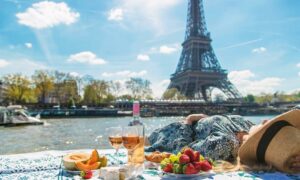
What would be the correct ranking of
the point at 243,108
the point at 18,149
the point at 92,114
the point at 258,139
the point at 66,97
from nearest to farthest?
the point at 258,139
the point at 18,149
the point at 92,114
the point at 66,97
the point at 243,108

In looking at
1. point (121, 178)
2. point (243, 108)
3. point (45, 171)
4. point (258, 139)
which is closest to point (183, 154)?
point (121, 178)

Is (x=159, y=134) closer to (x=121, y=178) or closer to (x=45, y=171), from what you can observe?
(x=45, y=171)

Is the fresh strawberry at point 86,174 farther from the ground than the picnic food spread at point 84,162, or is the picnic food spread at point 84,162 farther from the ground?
the picnic food spread at point 84,162

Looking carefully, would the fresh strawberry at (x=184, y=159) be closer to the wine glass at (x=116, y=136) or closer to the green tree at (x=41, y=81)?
the wine glass at (x=116, y=136)

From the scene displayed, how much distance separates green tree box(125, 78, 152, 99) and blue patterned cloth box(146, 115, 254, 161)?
65.1 meters

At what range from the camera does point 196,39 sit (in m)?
58.1

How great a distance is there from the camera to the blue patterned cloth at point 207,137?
3209mm

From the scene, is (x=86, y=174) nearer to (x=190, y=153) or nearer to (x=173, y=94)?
(x=190, y=153)

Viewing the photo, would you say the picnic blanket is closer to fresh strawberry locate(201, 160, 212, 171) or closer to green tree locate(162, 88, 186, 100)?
fresh strawberry locate(201, 160, 212, 171)

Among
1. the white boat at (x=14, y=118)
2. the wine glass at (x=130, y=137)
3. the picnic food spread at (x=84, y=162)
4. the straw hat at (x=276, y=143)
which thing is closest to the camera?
the wine glass at (x=130, y=137)

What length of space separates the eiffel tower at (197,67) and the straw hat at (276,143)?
53171 mm

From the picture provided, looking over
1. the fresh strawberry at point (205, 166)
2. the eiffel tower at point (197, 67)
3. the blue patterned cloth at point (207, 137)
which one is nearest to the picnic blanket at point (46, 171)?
the fresh strawberry at point (205, 166)

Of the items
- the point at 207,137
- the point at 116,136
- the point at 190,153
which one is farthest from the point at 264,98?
the point at 116,136

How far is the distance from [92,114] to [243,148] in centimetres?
5291
